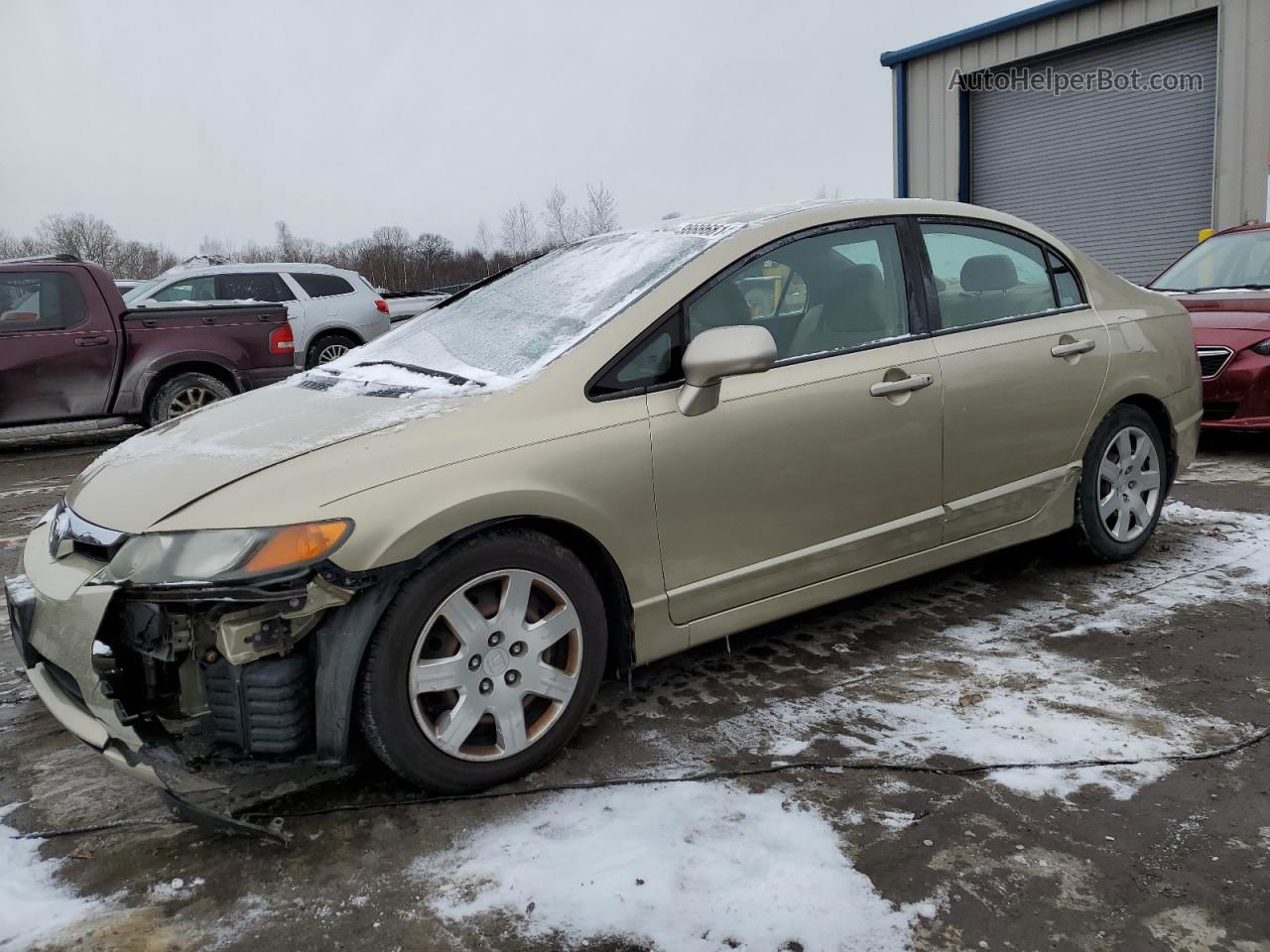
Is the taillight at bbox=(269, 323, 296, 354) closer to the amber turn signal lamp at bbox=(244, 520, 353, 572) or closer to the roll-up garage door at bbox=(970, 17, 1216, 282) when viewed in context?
the amber turn signal lamp at bbox=(244, 520, 353, 572)

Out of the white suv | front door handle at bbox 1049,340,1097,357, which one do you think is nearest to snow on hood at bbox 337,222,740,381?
front door handle at bbox 1049,340,1097,357

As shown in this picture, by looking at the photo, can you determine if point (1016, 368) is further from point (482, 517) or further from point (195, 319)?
point (195, 319)

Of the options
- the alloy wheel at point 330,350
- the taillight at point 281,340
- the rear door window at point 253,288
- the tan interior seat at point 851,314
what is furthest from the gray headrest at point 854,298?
the rear door window at point 253,288

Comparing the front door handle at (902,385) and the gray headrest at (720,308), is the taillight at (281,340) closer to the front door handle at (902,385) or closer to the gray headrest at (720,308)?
the gray headrest at (720,308)

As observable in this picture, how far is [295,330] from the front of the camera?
12102mm

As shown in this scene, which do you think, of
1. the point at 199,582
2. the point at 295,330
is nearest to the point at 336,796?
the point at 199,582

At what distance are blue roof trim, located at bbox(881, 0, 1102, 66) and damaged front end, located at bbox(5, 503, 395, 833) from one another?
15.2 meters

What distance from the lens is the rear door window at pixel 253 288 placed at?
1228cm

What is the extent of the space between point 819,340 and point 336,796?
203cm

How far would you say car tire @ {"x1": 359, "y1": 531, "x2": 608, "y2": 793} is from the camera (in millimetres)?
2492

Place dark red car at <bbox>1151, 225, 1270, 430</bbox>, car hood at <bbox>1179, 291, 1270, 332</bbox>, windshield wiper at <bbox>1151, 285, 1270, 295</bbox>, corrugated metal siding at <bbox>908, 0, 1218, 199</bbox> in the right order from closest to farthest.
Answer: dark red car at <bbox>1151, 225, 1270, 430</bbox>, car hood at <bbox>1179, 291, 1270, 332</bbox>, windshield wiper at <bbox>1151, 285, 1270, 295</bbox>, corrugated metal siding at <bbox>908, 0, 1218, 199</bbox>

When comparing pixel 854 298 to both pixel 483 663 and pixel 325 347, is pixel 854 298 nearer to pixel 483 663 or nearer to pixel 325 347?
pixel 483 663

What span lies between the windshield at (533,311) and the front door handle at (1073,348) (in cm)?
154

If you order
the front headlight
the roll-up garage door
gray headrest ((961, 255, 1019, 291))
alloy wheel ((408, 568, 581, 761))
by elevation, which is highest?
the roll-up garage door
